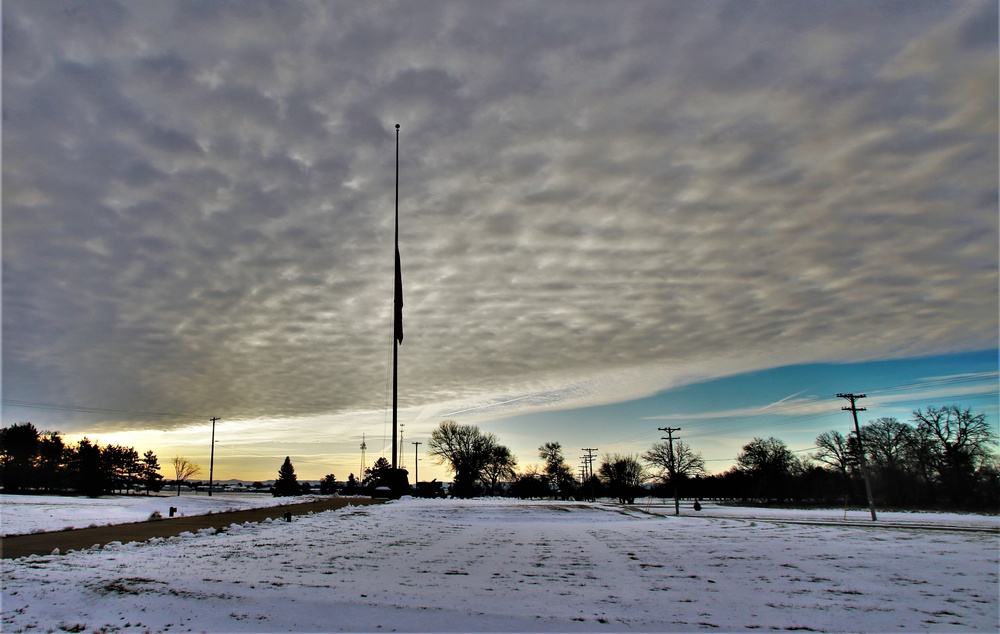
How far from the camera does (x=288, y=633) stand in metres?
6.33

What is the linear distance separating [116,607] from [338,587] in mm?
2922

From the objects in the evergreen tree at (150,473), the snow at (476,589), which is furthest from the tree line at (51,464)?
the snow at (476,589)

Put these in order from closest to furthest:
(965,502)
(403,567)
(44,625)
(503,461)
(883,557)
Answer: (44,625)
(403,567)
(883,557)
(965,502)
(503,461)

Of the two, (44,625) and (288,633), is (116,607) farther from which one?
(288,633)

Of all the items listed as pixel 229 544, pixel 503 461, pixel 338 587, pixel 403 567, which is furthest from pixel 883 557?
pixel 503 461

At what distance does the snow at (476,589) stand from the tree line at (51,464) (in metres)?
77.0

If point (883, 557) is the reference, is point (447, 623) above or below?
above

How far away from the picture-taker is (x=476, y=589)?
28.7ft

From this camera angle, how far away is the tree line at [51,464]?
76500mm

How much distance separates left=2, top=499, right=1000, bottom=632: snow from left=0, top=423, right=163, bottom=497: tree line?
77.0 metres

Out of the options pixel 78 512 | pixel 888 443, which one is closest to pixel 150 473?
pixel 78 512

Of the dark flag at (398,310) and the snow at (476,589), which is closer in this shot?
the snow at (476,589)

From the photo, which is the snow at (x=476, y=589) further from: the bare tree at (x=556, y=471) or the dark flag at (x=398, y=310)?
the bare tree at (x=556, y=471)

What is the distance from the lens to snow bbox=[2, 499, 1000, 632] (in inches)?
270
